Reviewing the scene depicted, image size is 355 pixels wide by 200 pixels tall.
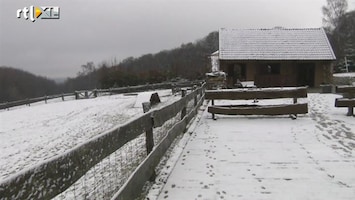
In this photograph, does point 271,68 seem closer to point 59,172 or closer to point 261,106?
point 261,106

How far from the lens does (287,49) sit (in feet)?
90.5

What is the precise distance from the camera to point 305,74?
28.8 meters

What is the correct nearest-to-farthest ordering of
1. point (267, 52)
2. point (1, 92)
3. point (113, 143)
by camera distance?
point (113, 143), point (267, 52), point (1, 92)

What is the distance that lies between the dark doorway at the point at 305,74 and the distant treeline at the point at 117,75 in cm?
1670

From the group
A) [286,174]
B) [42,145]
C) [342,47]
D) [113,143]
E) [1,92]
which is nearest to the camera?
[113,143]

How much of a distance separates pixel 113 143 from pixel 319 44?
2743 cm

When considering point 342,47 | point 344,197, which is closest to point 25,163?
point 344,197

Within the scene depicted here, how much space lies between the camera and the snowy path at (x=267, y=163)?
4.59 m

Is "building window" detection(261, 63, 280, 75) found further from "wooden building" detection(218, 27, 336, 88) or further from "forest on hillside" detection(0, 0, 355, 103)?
"forest on hillside" detection(0, 0, 355, 103)

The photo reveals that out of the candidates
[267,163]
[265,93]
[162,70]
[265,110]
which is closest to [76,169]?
[267,163]

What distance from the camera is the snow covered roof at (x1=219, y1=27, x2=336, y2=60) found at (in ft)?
87.9

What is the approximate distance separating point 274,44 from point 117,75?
24.0m

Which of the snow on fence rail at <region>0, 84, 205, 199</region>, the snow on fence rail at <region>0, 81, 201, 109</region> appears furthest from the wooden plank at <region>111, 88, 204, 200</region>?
the snow on fence rail at <region>0, 81, 201, 109</region>

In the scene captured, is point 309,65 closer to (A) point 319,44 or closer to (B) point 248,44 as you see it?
(A) point 319,44
